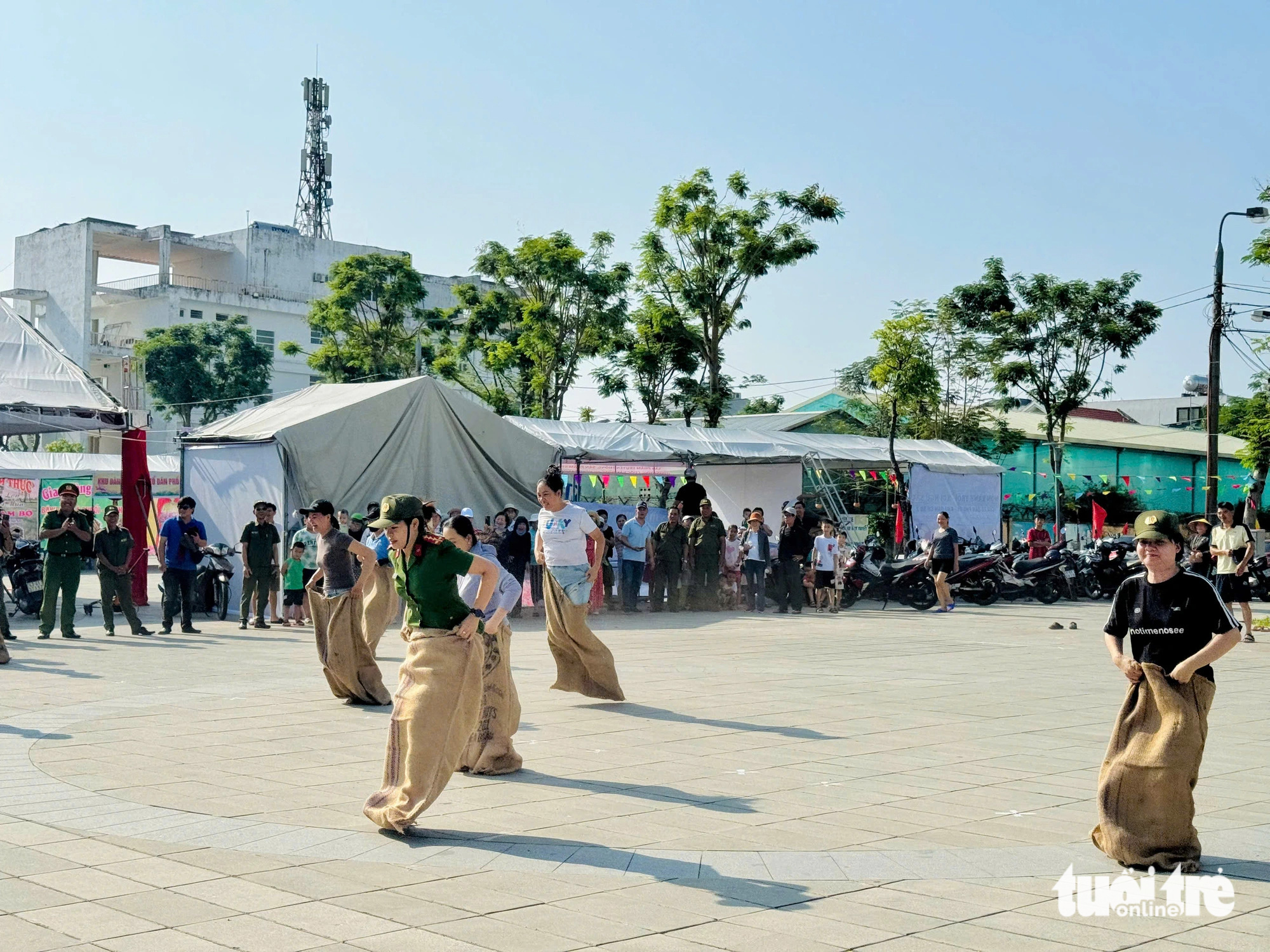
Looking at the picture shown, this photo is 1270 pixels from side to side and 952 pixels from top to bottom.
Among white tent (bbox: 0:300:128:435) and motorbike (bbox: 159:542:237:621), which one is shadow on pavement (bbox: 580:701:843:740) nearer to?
motorbike (bbox: 159:542:237:621)

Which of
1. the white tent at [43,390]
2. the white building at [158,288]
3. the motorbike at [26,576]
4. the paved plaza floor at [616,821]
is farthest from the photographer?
the white building at [158,288]

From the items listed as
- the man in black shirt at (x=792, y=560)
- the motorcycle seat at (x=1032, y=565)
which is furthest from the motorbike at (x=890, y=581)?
the motorcycle seat at (x=1032, y=565)

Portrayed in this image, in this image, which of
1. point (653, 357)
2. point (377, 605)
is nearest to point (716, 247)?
point (653, 357)

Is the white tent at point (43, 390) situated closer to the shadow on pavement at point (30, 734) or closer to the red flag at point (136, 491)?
the red flag at point (136, 491)

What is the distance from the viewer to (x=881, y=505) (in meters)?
39.7

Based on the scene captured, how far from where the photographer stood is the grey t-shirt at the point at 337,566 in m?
10.9

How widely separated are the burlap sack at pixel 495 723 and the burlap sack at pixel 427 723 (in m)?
1.19

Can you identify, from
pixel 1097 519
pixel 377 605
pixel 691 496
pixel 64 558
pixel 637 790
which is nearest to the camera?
pixel 637 790

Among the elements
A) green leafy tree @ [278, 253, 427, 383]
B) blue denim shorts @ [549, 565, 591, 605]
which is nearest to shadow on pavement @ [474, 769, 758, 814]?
blue denim shorts @ [549, 565, 591, 605]

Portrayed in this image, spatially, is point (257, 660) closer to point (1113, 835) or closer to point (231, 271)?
point (1113, 835)

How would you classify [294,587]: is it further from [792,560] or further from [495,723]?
[495,723]

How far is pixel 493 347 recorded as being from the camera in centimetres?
3709

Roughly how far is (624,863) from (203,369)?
54.7m

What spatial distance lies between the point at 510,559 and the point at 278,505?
3347mm
